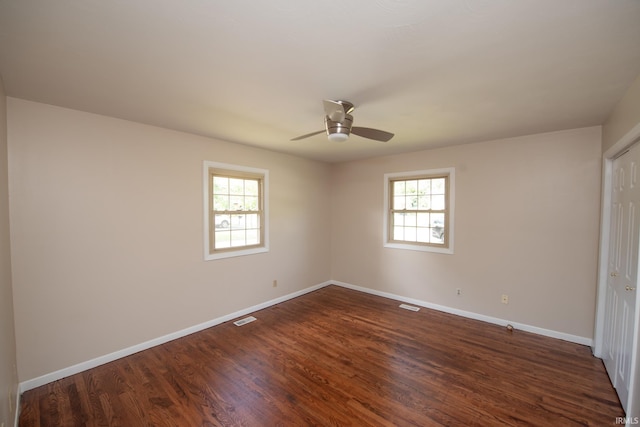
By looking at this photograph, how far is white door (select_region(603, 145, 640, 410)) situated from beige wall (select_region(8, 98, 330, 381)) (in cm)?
394

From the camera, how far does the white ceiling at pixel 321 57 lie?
3.99 feet

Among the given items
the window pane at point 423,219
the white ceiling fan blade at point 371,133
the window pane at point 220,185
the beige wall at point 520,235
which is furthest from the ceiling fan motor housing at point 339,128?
the window pane at point 423,219

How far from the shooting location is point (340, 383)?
2.34 meters

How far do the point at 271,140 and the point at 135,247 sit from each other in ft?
6.62

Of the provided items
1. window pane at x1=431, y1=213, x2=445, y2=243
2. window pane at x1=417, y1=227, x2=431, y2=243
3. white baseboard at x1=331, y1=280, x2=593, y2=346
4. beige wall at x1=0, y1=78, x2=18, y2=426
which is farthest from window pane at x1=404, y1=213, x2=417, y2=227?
beige wall at x1=0, y1=78, x2=18, y2=426

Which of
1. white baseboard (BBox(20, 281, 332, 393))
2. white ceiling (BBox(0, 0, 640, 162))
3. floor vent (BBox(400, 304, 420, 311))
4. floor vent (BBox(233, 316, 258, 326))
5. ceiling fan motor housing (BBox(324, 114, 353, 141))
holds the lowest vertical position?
floor vent (BBox(233, 316, 258, 326))

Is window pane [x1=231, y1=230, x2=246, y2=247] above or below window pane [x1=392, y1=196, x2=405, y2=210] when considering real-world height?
below

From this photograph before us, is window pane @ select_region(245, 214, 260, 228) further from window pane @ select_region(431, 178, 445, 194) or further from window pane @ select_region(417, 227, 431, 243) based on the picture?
window pane @ select_region(431, 178, 445, 194)

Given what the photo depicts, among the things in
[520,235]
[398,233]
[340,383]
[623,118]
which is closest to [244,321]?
[340,383]

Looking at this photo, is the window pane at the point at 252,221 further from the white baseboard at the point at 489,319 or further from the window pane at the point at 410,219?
the window pane at the point at 410,219

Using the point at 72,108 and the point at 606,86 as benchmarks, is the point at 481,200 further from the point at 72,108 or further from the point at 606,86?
the point at 72,108

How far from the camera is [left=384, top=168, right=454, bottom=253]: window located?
158 inches

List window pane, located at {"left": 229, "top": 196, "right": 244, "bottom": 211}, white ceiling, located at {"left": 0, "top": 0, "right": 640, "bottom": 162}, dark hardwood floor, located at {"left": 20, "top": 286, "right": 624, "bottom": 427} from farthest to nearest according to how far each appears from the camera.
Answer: window pane, located at {"left": 229, "top": 196, "right": 244, "bottom": 211}
dark hardwood floor, located at {"left": 20, "top": 286, "right": 624, "bottom": 427}
white ceiling, located at {"left": 0, "top": 0, "right": 640, "bottom": 162}

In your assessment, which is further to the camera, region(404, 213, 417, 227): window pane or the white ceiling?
region(404, 213, 417, 227): window pane
